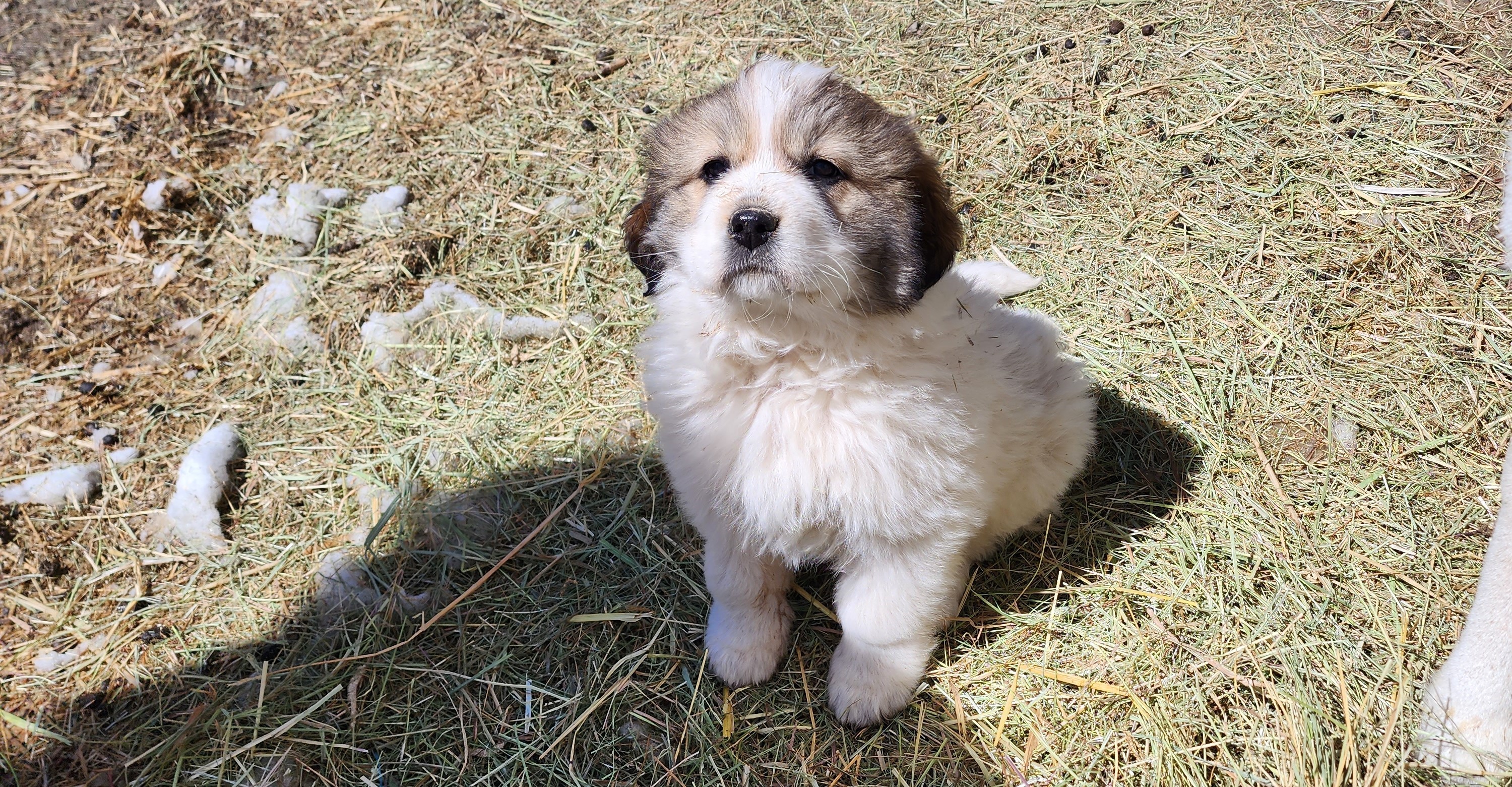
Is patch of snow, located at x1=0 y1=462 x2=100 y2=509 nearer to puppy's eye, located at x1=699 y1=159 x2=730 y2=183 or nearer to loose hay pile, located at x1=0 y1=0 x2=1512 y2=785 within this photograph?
loose hay pile, located at x1=0 y1=0 x2=1512 y2=785

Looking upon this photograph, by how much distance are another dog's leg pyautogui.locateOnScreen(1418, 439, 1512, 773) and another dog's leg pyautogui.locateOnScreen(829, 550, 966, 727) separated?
1.27m

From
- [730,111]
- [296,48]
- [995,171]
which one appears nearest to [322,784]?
[730,111]

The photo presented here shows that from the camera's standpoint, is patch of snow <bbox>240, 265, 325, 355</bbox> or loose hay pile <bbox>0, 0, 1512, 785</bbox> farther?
patch of snow <bbox>240, 265, 325, 355</bbox>

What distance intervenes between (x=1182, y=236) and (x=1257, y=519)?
4.08 ft

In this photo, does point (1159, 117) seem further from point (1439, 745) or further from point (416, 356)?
point (416, 356)

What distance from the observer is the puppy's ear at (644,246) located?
2.40 meters

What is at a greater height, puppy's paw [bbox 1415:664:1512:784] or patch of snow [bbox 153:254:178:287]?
puppy's paw [bbox 1415:664:1512:784]

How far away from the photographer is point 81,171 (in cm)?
457

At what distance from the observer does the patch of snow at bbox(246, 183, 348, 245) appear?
4.27m

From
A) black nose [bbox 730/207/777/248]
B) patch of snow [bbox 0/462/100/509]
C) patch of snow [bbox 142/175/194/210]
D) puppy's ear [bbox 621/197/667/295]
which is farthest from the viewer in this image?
patch of snow [bbox 142/175/194/210]

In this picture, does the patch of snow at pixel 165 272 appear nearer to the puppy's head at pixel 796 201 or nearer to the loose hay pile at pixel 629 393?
the loose hay pile at pixel 629 393

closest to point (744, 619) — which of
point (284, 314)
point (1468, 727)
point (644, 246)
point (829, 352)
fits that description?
point (829, 352)

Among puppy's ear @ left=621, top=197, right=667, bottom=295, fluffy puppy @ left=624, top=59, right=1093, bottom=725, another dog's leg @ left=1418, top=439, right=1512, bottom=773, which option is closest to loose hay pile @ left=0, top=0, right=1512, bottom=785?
another dog's leg @ left=1418, top=439, right=1512, bottom=773

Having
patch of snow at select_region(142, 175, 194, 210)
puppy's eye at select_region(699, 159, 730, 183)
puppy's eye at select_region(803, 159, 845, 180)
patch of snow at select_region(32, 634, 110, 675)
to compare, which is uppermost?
puppy's eye at select_region(803, 159, 845, 180)
